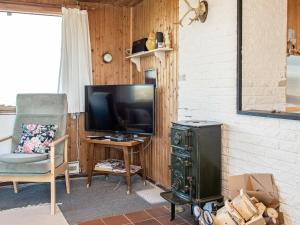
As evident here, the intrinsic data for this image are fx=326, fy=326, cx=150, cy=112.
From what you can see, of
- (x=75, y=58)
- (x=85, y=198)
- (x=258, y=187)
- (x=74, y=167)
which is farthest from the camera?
(x=74, y=167)

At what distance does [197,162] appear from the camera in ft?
8.82

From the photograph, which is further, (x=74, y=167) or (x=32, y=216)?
(x=74, y=167)

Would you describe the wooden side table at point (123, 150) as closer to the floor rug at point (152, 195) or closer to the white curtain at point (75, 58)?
the floor rug at point (152, 195)

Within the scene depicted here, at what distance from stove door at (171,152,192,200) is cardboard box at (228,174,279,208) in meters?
0.37

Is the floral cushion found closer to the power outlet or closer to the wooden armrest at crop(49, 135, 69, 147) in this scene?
the wooden armrest at crop(49, 135, 69, 147)

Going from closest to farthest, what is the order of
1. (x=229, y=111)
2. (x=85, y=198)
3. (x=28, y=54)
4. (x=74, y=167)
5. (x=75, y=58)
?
(x=229, y=111) → (x=85, y=198) → (x=28, y=54) → (x=75, y=58) → (x=74, y=167)

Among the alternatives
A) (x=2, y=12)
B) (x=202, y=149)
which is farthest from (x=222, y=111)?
(x=2, y=12)

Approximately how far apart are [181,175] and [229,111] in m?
0.69

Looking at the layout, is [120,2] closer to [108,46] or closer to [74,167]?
[108,46]

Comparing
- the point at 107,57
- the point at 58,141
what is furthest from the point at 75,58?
the point at 58,141

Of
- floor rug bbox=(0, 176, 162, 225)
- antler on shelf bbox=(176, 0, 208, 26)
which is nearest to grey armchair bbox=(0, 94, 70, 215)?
floor rug bbox=(0, 176, 162, 225)

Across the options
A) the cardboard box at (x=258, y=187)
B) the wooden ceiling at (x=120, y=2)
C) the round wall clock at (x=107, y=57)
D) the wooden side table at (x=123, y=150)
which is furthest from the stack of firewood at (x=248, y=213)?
the wooden ceiling at (x=120, y=2)

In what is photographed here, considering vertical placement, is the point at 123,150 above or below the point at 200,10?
below

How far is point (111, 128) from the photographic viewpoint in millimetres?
4117
